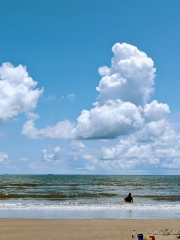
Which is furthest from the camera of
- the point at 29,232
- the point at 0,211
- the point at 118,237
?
the point at 0,211

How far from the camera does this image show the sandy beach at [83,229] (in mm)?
15883

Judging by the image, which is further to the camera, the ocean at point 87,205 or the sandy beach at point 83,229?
the ocean at point 87,205

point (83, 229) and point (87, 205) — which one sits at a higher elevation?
point (83, 229)

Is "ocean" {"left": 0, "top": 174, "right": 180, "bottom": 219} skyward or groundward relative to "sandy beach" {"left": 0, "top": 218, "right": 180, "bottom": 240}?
groundward

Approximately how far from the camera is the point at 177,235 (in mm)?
15906

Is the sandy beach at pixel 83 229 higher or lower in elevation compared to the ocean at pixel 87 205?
higher

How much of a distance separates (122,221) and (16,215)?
892cm

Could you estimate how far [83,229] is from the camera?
17609 mm

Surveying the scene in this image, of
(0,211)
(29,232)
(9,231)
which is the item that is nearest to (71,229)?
(29,232)

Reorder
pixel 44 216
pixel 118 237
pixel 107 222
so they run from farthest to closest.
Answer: pixel 44 216
pixel 107 222
pixel 118 237

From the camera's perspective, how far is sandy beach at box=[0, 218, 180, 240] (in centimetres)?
1588

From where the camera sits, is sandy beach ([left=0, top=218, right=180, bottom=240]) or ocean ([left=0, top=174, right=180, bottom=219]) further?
ocean ([left=0, top=174, right=180, bottom=219])

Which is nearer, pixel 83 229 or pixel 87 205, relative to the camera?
pixel 83 229

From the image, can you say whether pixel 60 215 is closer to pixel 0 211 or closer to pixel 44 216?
pixel 44 216
